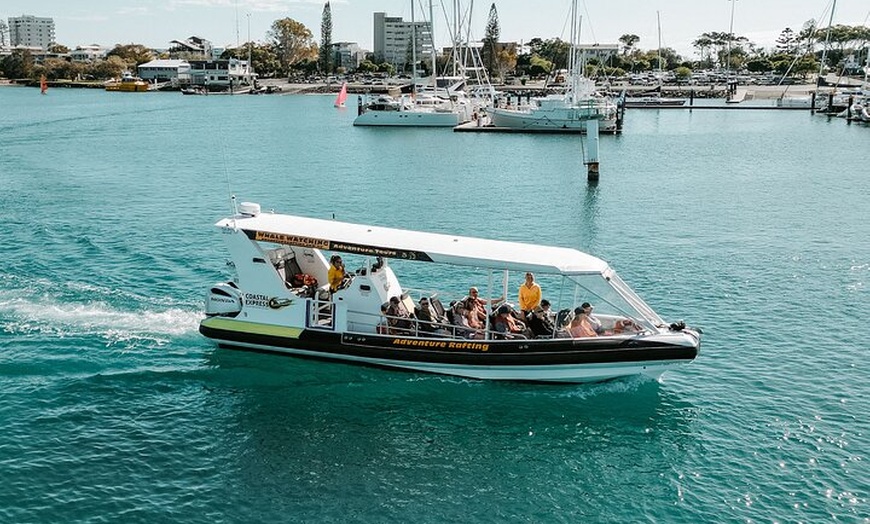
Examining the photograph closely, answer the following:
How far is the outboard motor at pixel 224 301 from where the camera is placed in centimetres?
2512

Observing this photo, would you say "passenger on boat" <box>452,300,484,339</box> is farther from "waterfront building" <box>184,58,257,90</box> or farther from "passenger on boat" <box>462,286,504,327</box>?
"waterfront building" <box>184,58,257,90</box>

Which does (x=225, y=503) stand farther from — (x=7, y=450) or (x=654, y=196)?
(x=654, y=196)

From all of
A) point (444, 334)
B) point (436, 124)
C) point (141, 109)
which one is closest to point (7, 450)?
point (444, 334)

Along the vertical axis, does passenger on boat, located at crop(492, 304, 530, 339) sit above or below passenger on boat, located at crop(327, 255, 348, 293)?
below

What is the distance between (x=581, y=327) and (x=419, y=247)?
191 inches

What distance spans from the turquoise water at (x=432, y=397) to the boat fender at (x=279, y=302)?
166 centimetres

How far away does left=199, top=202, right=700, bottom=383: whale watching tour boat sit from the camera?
74.4 ft

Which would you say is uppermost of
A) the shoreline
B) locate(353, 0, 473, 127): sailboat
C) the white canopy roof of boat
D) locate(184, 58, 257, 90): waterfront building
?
locate(184, 58, 257, 90): waterfront building

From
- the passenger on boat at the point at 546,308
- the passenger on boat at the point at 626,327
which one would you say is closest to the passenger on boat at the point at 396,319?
the passenger on boat at the point at 546,308

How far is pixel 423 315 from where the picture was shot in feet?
78.2

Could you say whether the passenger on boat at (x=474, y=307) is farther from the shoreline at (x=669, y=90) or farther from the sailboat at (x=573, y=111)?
the shoreline at (x=669, y=90)

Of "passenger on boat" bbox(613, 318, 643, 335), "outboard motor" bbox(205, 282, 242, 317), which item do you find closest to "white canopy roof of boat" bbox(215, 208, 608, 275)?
"passenger on boat" bbox(613, 318, 643, 335)

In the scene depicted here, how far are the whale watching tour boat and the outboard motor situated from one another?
29 mm

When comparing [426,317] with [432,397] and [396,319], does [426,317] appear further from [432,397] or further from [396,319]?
[432,397]
